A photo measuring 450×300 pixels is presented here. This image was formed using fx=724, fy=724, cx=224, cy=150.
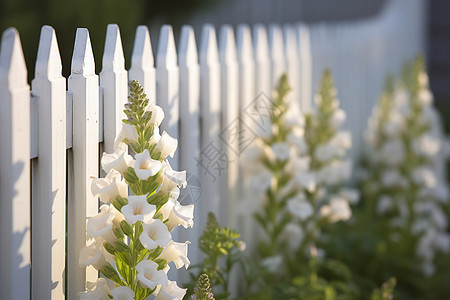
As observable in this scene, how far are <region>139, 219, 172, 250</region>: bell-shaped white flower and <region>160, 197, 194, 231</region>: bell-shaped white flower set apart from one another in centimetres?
8

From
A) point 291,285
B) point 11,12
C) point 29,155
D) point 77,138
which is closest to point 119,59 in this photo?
point 77,138

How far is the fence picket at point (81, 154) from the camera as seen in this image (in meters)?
1.91

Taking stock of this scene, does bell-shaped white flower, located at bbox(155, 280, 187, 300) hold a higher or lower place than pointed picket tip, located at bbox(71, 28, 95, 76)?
lower

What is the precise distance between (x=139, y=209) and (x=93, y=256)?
0.22 metres

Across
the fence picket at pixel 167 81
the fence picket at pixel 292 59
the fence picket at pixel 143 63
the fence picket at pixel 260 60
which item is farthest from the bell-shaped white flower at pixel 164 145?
the fence picket at pixel 292 59

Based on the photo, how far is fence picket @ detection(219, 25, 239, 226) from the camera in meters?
3.12

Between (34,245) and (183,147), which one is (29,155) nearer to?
(34,245)

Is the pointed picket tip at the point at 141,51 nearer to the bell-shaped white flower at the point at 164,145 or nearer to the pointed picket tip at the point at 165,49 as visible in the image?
the pointed picket tip at the point at 165,49

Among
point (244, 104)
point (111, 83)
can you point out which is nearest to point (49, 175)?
point (111, 83)

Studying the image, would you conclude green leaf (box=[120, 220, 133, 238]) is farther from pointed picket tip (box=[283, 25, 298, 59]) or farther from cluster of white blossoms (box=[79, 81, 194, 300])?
pointed picket tip (box=[283, 25, 298, 59])

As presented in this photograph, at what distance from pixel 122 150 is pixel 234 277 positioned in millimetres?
1480

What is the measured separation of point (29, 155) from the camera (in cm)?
172

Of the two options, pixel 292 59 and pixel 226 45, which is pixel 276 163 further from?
pixel 292 59

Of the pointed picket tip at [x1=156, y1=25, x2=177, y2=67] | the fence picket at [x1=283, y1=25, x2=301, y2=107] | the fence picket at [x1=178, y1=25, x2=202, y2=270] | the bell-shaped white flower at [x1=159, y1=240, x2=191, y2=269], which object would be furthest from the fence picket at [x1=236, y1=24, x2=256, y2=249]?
the bell-shaped white flower at [x1=159, y1=240, x2=191, y2=269]
